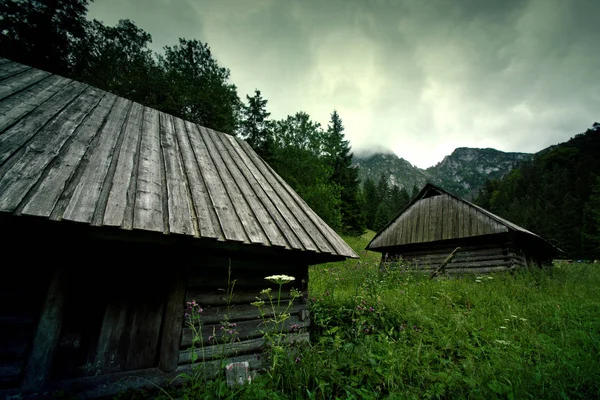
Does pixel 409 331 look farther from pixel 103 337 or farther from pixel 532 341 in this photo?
pixel 103 337

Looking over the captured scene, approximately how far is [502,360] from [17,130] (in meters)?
6.97

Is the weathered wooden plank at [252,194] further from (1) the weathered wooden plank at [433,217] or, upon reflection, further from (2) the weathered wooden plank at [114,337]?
(1) the weathered wooden plank at [433,217]

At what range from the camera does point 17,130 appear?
3154mm

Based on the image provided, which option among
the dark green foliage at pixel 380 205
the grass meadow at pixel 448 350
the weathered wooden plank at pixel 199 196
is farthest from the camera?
the dark green foliage at pixel 380 205

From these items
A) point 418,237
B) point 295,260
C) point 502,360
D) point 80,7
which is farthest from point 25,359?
point 80,7

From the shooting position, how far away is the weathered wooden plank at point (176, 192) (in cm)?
282

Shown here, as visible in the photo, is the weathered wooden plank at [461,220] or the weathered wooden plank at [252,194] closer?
the weathered wooden plank at [252,194]

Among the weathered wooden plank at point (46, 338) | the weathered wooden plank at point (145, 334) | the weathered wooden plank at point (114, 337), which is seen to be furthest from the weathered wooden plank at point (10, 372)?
the weathered wooden plank at point (145, 334)

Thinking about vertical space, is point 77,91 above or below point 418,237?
above

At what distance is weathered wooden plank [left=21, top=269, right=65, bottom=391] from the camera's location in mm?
2395

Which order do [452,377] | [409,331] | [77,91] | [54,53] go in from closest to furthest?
[452,377]
[409,331]
[77,91]
[54,53]

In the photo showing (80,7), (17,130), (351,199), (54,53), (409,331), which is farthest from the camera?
(351,199)

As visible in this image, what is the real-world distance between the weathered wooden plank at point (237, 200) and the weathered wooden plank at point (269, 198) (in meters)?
0.37

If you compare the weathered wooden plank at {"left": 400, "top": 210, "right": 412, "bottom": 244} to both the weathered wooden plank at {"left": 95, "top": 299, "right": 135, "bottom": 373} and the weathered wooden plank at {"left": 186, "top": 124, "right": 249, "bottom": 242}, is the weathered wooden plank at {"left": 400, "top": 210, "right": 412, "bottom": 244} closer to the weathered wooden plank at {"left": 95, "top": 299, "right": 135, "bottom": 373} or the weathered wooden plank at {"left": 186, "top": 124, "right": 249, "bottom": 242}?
the weathered wooden plank at {"left": 186, "top": 124, "right": 249, "bottom": 242}
